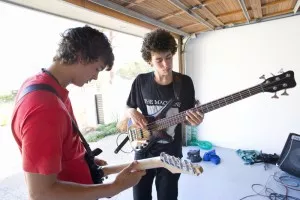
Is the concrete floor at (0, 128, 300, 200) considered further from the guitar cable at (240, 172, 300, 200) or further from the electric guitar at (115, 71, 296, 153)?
the electric guitar at (115, 71, 296, 153)

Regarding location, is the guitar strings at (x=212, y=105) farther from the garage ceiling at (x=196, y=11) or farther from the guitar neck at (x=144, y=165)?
the garage ceiling at (x=196, y=11)

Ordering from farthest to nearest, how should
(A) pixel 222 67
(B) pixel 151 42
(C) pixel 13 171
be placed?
1. (A) pixel 222 67
2. (C) pixel 13 171
3. (B) pixel 151 42

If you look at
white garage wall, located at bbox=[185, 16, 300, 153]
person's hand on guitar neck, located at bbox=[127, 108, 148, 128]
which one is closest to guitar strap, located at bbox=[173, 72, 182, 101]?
person's hand on guitar neck, located at bbox=[127, 108, 148, 128]

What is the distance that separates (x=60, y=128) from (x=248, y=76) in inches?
123

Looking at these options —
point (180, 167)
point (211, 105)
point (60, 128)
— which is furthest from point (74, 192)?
point (211, 105)

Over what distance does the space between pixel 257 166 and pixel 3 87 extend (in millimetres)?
3175

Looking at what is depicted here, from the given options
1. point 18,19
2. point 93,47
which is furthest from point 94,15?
point 93,47

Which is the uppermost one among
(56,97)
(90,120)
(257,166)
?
(56,97)

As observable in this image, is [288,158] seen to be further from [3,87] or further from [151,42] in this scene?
[3,87]

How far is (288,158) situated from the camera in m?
2.38

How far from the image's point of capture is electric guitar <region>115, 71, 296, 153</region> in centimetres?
142

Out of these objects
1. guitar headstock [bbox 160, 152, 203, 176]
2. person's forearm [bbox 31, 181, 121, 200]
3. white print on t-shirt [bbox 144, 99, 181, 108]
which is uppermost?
white print on t-shirt [bbox 144, 99, 181, 108]

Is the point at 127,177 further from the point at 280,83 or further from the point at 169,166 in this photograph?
the point at 280,83

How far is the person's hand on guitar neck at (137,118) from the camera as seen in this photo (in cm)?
155
